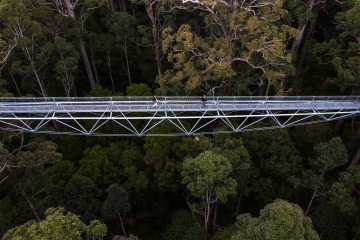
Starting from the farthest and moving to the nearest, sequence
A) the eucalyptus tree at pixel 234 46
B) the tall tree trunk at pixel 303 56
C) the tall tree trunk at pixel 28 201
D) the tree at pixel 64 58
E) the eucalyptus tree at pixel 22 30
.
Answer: the tall tree trunk at pixel 303 56 < the tree at pixel 64 58 < the eucalyptus tree at pixel 22 30 < the tall tree trunk at pixel 28 201 < the eucalyptus tree at pixel 234 46

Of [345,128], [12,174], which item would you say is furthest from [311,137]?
[12,174]

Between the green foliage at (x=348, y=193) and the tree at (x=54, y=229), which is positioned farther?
the green foliage at (x=348, y=193)

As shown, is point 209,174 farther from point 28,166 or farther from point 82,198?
point 28,166

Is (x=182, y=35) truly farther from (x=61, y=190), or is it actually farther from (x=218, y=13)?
(x=61, y=190)

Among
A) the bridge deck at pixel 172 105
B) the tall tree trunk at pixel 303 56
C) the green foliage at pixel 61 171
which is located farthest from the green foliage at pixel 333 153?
the green foliage at pixel 61 171

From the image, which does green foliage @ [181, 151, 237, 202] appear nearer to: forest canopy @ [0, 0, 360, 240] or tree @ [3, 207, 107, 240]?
forest canopy @ [0, 0, 360, 240]

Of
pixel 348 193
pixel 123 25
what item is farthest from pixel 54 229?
pixel 123 25

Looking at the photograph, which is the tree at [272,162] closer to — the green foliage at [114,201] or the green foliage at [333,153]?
the green foliage at [333,153]

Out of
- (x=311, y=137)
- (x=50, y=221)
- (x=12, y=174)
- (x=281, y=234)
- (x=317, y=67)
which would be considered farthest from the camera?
(x=317, y=67)
